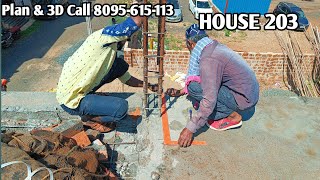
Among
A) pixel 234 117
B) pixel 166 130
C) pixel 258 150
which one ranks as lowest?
pixel 258 150

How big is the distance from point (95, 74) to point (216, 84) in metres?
1.38

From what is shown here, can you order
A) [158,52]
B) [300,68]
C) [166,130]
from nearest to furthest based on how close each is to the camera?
[158,52] → [166,130] → [300,68]

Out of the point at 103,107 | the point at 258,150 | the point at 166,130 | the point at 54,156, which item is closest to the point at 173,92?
the point at 166,130

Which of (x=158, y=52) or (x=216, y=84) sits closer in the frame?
(x=216, y=84)

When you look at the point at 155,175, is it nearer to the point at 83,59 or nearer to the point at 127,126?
the point at 127,126

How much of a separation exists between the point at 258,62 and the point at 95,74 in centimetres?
811

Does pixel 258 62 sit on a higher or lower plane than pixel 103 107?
lower

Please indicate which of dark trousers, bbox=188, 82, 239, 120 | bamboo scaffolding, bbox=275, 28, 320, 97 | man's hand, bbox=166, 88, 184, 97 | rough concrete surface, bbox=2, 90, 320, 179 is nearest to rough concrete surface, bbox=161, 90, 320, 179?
rough concrete surface, bbox=2, 90, 320, 179

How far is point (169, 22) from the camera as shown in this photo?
17094mm

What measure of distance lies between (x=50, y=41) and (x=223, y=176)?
1302cm

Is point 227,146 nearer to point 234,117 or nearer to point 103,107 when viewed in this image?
point 234,117

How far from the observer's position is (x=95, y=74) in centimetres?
344

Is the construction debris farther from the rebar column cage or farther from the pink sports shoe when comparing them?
the pink sports shoe

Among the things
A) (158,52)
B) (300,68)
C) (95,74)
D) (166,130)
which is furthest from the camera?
(300,68)
